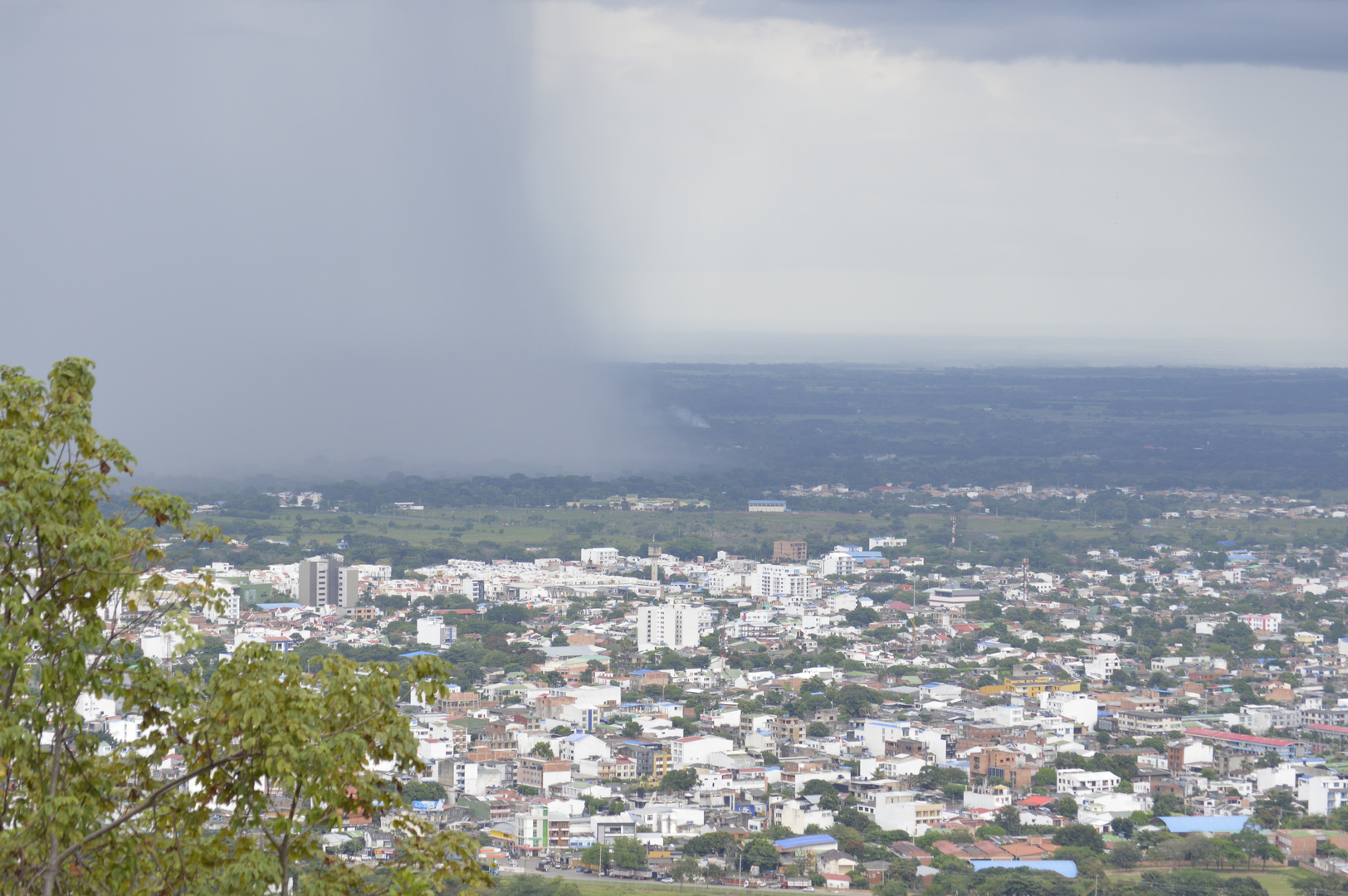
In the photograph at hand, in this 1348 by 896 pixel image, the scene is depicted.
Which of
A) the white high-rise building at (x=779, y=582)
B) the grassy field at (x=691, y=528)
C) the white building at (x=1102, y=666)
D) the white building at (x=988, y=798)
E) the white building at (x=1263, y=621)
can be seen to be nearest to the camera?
the white building at (x=988, y=798)

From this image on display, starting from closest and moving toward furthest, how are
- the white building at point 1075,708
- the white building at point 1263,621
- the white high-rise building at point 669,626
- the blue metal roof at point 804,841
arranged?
1. the blue metal roof at point 804,841
2. the white building at point 1075,708
3. the white high-rise building at point 669,626
4. the white building at point 1263,621

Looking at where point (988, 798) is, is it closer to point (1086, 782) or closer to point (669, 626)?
point (1086, 782)

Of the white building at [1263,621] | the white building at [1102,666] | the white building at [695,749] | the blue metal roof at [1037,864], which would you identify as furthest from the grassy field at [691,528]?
the blue metal roof at [1037,864]

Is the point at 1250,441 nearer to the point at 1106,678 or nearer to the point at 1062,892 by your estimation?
the point at 1106,678

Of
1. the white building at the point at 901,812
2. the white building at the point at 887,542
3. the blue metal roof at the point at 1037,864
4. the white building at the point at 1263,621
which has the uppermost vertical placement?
the blue metal roof at the point at 1037,864

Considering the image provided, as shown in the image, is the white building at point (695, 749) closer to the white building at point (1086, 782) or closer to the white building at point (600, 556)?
the white building at point (1086, 782)

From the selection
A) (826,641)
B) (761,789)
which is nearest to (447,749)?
(761,789)
